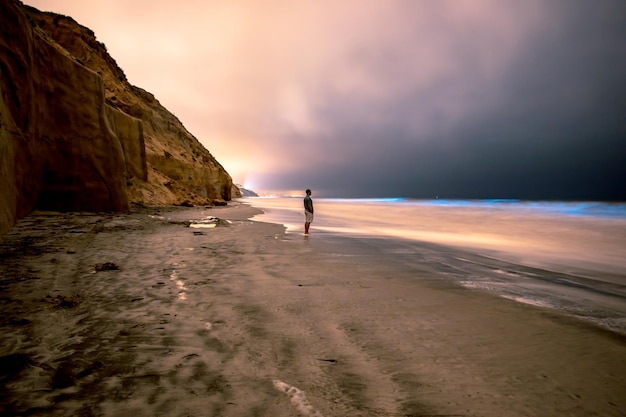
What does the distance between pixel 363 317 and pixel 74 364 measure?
9.35 feet

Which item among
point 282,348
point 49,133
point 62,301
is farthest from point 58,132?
point 282,348

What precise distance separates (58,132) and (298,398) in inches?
641

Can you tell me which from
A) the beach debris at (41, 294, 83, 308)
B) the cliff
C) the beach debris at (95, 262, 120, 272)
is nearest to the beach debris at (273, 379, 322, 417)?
the beach debris at (41, 294, 83, 308)

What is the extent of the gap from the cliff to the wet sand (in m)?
6.17

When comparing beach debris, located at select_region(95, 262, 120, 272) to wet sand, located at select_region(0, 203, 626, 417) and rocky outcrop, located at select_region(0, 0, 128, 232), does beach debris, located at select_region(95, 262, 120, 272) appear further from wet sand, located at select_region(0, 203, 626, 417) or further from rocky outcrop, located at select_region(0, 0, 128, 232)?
rocky outcrop, located at select_region(0, 0, 128, 232)

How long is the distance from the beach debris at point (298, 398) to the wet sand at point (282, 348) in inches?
0.4

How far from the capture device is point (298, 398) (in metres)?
2.09

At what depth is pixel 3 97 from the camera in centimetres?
846

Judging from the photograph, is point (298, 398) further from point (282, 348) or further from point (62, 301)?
point (62, 301)

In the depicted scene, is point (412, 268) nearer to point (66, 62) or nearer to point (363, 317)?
point (363, 317)

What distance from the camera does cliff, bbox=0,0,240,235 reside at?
357 inches

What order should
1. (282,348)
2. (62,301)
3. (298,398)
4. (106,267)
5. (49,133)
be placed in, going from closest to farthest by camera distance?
(298,398) < (282,348) < (62,301) < (106,267) < (49,133)

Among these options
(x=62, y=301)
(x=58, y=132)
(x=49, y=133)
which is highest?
(x=58, y=132)

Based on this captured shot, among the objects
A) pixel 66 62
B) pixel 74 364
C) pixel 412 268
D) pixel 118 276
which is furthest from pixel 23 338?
pixel 66 62
